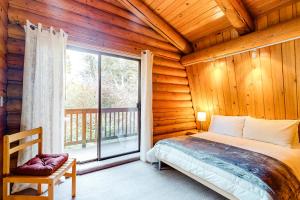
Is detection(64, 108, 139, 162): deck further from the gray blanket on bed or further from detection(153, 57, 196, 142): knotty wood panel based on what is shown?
the gray blanket on bed

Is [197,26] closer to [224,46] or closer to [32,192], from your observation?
[224,46]

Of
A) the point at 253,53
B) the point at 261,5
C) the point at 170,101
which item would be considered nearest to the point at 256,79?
the point at 253,53

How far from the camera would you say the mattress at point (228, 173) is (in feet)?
5.33

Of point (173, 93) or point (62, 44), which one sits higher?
point (62, 44)

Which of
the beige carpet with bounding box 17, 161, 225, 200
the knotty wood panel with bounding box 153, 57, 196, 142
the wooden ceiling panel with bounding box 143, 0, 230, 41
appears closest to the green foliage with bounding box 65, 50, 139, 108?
the knotty wood panel with bounding box 153, 57, 196, 142

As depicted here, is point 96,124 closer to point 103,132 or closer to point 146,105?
point 103,132

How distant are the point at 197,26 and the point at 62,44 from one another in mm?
2499

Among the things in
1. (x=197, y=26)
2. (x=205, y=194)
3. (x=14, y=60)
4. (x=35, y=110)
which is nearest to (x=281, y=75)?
(x=197, y=26)

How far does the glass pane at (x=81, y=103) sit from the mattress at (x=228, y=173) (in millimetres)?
1638

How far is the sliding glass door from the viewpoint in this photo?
315 centimetres

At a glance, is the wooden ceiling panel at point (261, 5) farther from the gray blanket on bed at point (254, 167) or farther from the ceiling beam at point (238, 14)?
the gray blanket on bed at point (254, 167)

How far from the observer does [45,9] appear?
8.07 ft

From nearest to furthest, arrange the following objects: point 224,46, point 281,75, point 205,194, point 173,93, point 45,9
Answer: point 205,194 → point 45,9 → point 281,75 → point 224,46 → point 173,93

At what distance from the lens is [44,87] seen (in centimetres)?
234
